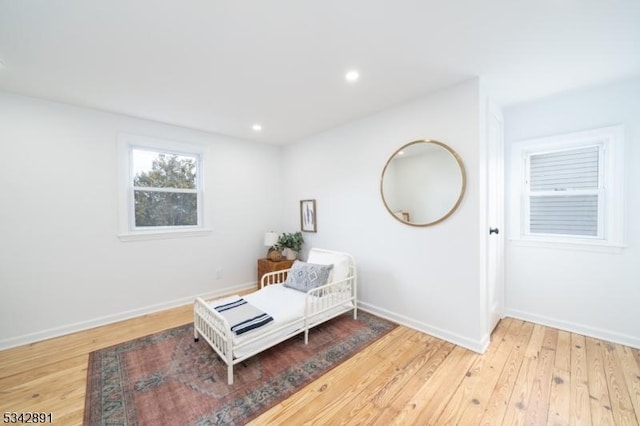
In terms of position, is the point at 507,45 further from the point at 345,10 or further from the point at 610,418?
the point at 610,418

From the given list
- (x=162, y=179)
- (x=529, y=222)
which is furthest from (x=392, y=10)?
(x=162, y=179)

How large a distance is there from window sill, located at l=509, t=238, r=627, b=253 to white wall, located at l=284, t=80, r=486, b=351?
3.59 feet

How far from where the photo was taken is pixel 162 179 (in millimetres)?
3408

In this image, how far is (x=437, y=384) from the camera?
1.89 metres

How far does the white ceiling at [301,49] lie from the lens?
1.49 metres

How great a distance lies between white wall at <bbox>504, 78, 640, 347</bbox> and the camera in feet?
7.54

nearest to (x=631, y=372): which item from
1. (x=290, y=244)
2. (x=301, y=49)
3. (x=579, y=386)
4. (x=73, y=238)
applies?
(x=579, y=386)

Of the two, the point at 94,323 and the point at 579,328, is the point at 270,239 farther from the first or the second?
the point at 579,328

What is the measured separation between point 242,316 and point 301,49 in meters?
2.20

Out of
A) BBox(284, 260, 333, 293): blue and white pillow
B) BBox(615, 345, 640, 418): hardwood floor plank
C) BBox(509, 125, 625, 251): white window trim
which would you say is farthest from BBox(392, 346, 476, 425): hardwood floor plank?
BBox(509, 125, 625, 251): white window trim

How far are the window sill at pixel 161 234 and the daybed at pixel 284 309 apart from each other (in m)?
1.32

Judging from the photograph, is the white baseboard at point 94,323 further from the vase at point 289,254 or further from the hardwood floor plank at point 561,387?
the hardwood floor plank at point 561,387

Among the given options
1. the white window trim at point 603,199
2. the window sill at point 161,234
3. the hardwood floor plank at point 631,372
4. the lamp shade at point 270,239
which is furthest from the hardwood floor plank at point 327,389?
the window sill at point 161,234

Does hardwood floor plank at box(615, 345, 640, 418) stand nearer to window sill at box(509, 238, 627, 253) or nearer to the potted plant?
window sill at box(509, 238, 627, 253)
